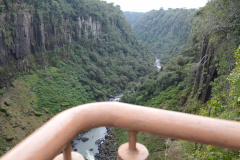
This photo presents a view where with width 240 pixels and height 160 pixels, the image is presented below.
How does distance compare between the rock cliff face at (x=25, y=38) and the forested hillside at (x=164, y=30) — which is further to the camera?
the forested hillside at (x=164, y=30)

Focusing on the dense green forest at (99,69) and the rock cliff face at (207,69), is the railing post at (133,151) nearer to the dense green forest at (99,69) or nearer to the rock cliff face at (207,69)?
the dense green forest at (99,69)

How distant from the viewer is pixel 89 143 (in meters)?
20.0

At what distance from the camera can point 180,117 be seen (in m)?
0.97

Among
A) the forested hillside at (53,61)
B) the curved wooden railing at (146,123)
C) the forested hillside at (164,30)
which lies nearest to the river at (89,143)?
the forested hillside at (53,61)

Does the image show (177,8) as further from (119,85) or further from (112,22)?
(119,85)

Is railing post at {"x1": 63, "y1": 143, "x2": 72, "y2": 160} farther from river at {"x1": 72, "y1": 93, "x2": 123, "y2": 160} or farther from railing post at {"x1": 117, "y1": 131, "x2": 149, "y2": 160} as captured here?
river at {"x1": 72, "y1": 93, "x2": 123, "y2": 160}

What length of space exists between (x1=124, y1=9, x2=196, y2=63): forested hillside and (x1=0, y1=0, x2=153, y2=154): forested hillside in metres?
17.4

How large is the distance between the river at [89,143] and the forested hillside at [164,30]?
3724cm

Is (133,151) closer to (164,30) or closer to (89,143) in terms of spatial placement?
(89,143)

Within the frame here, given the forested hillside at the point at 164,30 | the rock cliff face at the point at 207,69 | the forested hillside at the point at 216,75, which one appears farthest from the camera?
the forested hillside at the point at 164,30

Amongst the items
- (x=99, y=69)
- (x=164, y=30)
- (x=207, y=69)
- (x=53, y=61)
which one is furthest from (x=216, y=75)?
(x=164, y=30)

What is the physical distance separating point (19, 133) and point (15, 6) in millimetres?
16903

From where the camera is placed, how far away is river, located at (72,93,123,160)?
1819 cm

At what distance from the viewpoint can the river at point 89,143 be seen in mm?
18188
